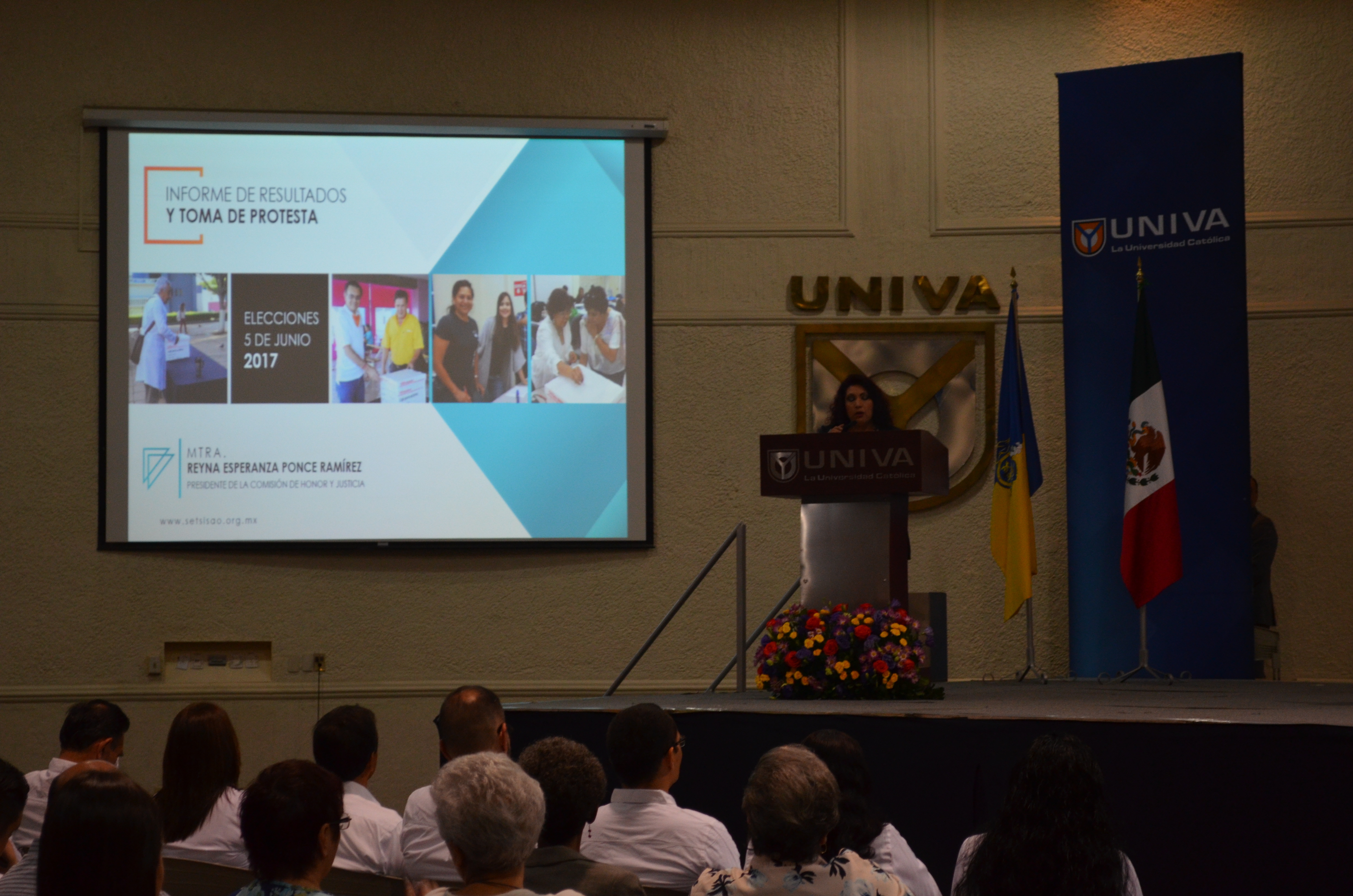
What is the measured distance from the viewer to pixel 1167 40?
26.0 ft

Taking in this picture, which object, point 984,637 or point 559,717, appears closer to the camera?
point 559,717

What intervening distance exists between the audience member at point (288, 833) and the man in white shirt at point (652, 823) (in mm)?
897

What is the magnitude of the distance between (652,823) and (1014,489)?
4.39 meters

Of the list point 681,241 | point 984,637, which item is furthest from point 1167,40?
point 984,637

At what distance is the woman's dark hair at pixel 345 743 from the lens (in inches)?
128

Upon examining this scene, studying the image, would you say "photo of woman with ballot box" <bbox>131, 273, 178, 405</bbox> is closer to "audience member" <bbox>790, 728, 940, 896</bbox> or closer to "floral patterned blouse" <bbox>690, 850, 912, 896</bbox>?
"audience member" <bbox>790, 728, 940, 896</bbox>

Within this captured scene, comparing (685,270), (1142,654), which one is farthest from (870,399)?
(685,270)

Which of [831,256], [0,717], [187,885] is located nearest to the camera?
[187,885]

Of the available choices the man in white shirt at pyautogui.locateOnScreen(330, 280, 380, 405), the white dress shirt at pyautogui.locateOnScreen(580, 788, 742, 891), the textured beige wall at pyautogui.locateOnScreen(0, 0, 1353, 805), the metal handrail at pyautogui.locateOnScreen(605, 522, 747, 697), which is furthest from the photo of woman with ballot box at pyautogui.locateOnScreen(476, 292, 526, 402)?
the white dress shirt at pyautogui.locateOnScreen(580, 788, 742, 891)

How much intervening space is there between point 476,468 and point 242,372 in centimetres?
144

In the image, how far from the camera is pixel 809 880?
2176 mm

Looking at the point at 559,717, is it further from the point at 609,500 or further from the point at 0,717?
the point at 0,717

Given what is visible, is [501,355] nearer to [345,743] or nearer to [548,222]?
[548,222]

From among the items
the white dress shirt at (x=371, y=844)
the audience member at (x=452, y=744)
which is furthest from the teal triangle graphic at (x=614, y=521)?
the white dress shirt at (x=371, y=844)
